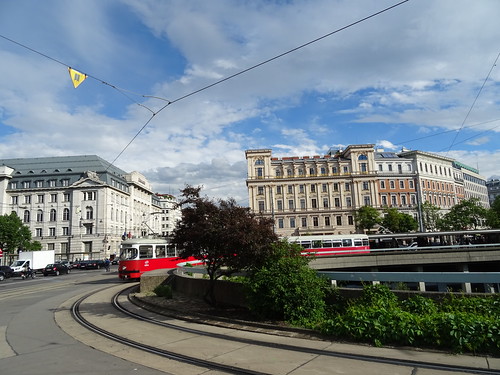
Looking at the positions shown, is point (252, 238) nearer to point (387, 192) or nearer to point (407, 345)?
point (407, 345)

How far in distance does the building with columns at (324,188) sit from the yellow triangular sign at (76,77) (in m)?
65.3

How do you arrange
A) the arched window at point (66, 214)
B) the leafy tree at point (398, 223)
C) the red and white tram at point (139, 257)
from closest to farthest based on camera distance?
the red and white tram at point (139, 257) → the leafy tree at point (398, 223) → the arched window at point (66, 214)

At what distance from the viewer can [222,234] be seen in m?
10.9

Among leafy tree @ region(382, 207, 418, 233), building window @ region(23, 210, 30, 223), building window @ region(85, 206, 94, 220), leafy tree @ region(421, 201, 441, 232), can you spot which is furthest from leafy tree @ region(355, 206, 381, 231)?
building window @ region(23, 210, 30, 223)

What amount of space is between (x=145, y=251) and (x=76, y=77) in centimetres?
1670

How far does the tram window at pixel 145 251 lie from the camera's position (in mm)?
27019

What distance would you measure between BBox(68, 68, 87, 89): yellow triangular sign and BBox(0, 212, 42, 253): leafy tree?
185 feet

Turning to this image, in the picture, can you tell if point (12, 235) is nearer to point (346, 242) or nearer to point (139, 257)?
point (139, 257)

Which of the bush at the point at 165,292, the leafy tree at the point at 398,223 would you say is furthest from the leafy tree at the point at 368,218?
the bush at the point at 165,292

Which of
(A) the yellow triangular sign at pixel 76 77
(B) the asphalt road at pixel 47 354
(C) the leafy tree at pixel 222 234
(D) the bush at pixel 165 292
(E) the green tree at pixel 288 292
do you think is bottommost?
(B) the asphalt road at pixel 47 354

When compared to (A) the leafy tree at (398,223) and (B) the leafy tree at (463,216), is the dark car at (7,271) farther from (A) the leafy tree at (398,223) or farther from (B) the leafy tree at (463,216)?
(B) the leafy tree at (463,216)

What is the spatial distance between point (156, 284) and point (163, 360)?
11.7m

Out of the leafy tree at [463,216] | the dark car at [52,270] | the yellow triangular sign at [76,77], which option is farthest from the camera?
the leafy tree at [463,216]

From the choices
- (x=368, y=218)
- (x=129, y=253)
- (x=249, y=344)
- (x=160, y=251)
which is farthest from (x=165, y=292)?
(x=368, y=218)
